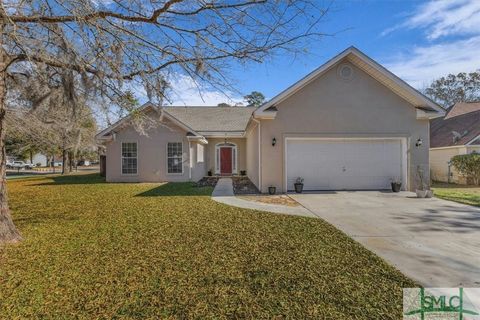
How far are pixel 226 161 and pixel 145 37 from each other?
644 inches

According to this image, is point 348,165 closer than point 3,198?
No

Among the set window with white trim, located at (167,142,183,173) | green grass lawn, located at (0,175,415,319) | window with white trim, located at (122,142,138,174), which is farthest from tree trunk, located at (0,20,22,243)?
window with white trim, located at (122,142,138,174)

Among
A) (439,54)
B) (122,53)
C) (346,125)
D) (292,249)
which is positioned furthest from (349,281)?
(439,54)

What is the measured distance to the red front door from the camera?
20.5m

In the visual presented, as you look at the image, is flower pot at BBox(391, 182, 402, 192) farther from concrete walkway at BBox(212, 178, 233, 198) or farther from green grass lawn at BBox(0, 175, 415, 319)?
concrete walkway at BBox(212, 178, 233, 198)

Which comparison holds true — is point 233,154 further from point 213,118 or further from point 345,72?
point 345,72

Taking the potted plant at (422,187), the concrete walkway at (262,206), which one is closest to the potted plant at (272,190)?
the concrete walkway at (262,206)

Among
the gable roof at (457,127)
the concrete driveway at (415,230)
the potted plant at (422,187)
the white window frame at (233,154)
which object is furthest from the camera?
the white window frame at (233,154)

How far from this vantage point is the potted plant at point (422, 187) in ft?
32.0

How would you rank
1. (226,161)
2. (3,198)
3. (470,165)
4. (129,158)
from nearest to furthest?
Answer: (3,198), (470,165), (129,158), (226,161)

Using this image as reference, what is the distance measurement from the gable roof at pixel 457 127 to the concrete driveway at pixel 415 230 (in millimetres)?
11146

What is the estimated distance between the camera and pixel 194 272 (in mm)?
3730

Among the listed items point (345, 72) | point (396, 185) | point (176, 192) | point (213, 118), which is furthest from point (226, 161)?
point (396, 185)

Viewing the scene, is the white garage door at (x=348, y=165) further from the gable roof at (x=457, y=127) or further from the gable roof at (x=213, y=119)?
the gable roof at (x=457, y=127)
